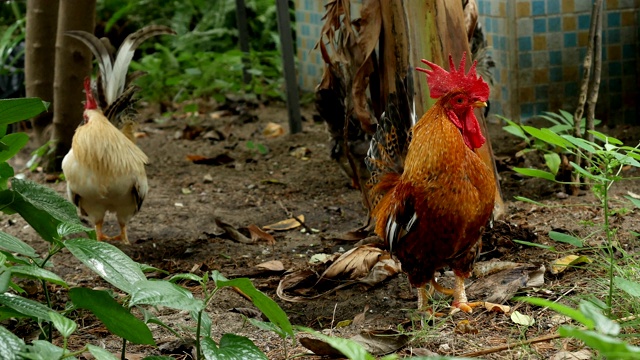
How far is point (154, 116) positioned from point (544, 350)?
22.6ft

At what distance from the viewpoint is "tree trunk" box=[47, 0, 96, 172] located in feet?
22.0

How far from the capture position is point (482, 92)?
11.8ft

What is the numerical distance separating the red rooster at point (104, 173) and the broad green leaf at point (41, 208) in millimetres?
2022

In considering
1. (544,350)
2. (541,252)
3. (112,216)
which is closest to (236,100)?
(112,216)

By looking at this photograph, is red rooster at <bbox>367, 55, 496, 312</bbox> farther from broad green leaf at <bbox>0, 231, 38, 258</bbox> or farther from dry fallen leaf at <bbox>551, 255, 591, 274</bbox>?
broad green leaf at <bbox>0, 231, 38, 258</bbox>

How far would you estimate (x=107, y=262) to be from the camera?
2.52m

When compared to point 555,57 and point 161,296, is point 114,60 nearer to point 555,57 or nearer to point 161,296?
point 555,57

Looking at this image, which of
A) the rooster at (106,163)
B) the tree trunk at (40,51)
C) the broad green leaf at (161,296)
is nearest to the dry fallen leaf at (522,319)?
the broad green leaf at (161,296)

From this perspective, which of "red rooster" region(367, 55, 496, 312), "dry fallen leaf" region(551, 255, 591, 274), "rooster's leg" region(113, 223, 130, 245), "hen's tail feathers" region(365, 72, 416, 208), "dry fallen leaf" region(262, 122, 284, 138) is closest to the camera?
"red rooster" region(367, 55, 496, 312)

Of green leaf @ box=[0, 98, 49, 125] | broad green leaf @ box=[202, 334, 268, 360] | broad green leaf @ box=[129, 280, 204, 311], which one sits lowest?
broad green leaf @ box=[202, 334, 268, 360]

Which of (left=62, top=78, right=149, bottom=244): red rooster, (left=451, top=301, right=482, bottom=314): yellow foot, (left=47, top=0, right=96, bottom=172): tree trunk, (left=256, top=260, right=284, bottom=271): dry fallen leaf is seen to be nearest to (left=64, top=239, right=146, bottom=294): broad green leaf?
(left=451, top=301, right=482, bottom=314): yellow foot

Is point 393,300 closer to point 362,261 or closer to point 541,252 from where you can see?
point 362,261

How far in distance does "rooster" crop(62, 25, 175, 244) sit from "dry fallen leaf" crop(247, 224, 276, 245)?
76cm

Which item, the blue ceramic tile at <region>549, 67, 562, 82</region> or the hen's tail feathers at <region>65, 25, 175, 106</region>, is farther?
the blue ceramic tile at <region>549, 67, 562, 82</region>
